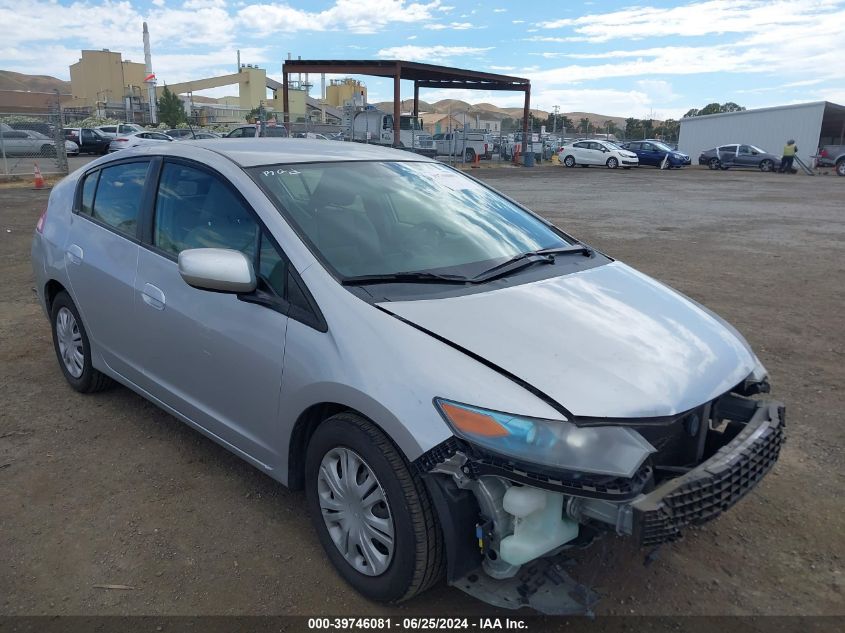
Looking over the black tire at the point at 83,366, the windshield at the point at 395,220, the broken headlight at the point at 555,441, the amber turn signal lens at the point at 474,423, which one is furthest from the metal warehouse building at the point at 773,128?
the amber turn signal lens at the point at 474,423

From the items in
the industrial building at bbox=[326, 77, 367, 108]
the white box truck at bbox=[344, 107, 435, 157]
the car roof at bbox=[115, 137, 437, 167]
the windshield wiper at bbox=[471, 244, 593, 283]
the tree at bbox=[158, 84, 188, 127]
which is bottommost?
the windshield wiper at bbox=[471, 244, 593, 283]

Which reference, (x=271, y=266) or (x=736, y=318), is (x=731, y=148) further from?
(x=271, y=266)

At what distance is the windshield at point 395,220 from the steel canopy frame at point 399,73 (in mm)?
27997

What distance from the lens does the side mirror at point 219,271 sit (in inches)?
106

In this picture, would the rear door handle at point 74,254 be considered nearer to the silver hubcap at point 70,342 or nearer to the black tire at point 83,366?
the black tire at point 83,366

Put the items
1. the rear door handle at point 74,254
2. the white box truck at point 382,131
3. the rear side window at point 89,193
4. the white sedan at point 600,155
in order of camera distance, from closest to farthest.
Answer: the rear door handle at point 74,254 → the rear side window at point 89,193 → the white box truck at point 382,131 → the white sedan at point 600,155

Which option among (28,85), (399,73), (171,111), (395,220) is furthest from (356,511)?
(28,85)

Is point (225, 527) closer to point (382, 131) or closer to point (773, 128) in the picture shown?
point (382, 131)

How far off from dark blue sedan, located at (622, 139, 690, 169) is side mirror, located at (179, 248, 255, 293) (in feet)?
122

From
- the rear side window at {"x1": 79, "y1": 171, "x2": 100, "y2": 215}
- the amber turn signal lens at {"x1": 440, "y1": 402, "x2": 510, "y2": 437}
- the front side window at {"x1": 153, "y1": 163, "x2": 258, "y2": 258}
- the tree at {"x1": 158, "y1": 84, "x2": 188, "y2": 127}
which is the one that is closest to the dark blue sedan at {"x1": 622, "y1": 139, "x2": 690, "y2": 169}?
the rear side window at {"x1": 79, "y1": 171, "x2": 100, "y2": 215}

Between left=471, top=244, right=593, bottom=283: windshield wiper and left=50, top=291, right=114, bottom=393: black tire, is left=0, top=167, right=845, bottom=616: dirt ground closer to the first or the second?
left=50, top=291, right=114, bottom=393: black tire

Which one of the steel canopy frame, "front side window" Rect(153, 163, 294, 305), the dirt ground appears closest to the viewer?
the dirt ground

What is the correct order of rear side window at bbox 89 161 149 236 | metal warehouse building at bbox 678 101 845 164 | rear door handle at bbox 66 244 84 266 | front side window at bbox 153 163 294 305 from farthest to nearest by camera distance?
metal warehouse building at bbox 678 101 845 164
rear door handle at bbox 66 244 84 266
rear side window at bbox 89 161 149 236
front side window at bbox 153 163 294 305

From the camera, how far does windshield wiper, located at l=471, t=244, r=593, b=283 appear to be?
2.91 metres
